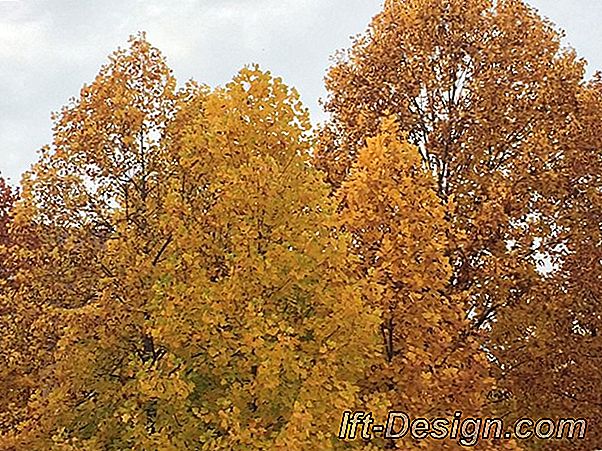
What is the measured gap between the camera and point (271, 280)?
11695 millimetres

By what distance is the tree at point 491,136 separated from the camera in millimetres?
16453

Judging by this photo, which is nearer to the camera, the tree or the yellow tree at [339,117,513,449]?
the yellow tree at [339,117,513,449]

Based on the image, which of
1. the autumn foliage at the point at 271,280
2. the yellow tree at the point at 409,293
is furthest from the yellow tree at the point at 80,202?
the yellow tree at the point at 409,293

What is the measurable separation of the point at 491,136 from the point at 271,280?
776 cm

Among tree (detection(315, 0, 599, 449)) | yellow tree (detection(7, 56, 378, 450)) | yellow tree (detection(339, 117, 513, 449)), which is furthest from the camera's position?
tree (detection(315, 0, 599, 449))

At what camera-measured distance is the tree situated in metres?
16.5

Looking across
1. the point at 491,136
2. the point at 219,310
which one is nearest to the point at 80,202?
the point at 219,310

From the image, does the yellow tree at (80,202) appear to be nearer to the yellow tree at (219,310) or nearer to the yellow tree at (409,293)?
the yellow tree at (219,310)

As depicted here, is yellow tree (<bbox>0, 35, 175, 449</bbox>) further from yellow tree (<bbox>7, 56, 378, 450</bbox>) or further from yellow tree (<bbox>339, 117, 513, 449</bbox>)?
yellow tree (<bbox>339, 117, 513, 449</bbox>)

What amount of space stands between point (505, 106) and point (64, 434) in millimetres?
10769

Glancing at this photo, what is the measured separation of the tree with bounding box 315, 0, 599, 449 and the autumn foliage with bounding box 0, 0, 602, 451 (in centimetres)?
7

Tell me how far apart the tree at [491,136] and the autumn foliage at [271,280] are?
7 centimetres

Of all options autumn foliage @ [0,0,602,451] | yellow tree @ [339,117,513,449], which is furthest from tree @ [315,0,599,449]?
yellow tree @ [339,117,513,449]

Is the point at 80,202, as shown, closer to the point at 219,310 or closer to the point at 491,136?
the point at 219,310
